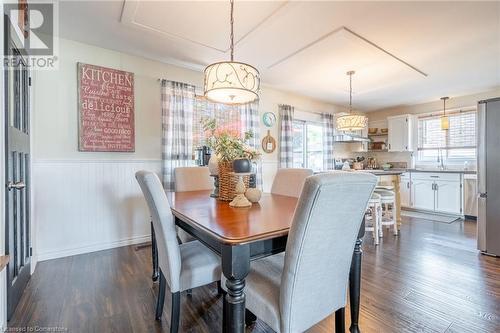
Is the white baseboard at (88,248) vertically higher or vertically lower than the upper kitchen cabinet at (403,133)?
lower

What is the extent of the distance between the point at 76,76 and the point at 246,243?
2897 mm

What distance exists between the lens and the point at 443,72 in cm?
350

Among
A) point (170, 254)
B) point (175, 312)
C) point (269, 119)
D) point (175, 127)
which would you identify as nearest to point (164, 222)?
point (170, 254)

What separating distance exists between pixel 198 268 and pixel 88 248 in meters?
2.09

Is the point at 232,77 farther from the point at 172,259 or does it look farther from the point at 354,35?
the point at 354,35


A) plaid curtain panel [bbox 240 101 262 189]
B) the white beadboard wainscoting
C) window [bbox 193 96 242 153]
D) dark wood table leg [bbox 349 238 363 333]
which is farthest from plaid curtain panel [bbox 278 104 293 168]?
dark wood table leg [bbox 349 238 363 333]

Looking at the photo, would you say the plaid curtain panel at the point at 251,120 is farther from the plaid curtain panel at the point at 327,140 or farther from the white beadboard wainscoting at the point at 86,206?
the plaid curtain panel at the point at 327,140

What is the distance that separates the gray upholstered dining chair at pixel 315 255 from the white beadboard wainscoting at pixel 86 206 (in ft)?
7.85

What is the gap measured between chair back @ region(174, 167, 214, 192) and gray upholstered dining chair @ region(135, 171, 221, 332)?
116 centimetres

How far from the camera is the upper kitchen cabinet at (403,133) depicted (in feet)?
17.1

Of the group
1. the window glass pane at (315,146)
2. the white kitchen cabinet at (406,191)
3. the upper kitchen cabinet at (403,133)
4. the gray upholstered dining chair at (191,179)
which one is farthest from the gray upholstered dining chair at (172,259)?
the upper kitchen cabinet at (403,133)

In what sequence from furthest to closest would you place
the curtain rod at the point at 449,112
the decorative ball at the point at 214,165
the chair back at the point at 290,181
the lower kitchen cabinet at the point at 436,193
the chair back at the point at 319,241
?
the curtain rod at the point at 449,112 → the lower kitchen cabinet at the point at 436,193 → the chair back at the point at 290,181 → the decorative ball at the point at 214,165 → the chair back at the point at 319,241

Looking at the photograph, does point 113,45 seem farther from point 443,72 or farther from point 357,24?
point 443,72

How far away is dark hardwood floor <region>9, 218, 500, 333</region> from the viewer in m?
1.50
